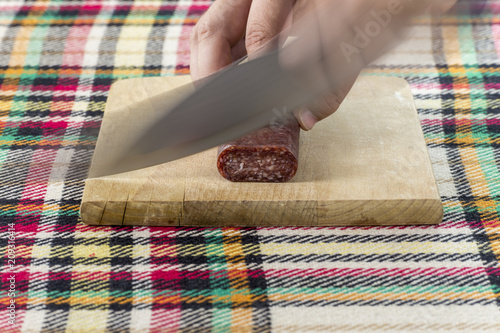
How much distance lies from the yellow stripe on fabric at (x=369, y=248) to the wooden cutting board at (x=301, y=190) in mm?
59

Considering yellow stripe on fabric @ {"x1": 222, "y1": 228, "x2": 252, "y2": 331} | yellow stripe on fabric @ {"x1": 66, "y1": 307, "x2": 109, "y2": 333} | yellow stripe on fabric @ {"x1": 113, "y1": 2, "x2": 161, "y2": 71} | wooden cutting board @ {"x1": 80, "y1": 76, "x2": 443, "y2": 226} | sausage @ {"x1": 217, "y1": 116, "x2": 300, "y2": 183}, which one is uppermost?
sausage @ {"x1": 217, "y1": 116, "x2": 300, "y2": 183}

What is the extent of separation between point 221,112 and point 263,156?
14cm

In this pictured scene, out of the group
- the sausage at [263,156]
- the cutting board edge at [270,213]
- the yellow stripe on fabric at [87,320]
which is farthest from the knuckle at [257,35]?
the yellow stripe on fabric at [87,320]

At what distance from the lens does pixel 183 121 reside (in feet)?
4.09

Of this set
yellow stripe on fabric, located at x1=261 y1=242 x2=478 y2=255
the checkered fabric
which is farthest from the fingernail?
yellow stripe on fabric, located at x1=261 y1=242 x2=478 y2=255

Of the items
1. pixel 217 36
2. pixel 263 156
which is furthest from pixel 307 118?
pixel 217 36

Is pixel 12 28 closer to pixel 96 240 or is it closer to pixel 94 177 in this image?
pixel 94 177

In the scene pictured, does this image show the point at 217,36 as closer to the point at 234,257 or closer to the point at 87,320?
the point at 234,257

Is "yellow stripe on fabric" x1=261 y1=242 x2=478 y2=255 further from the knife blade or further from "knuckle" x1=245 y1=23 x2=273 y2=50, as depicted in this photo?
"knuckle" x1=245 y1=23 x2=273 y2=50

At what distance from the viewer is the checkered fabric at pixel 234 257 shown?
111 centimetres

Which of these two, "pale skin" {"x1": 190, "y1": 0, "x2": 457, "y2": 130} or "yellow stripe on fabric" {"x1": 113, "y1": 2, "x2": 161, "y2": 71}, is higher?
"pale skin" {"x1": 190, "y1": 0, "x2": 457, "y2": 130}

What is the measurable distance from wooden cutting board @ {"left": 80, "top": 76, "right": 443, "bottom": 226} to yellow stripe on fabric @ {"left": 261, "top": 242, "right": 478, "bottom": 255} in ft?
0.20

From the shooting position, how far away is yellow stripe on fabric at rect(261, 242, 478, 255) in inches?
48.5

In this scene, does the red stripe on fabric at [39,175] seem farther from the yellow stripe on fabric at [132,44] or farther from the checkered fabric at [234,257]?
the yellow stripe on fabric at [132,44]
